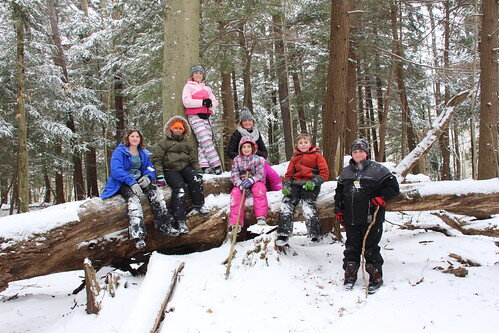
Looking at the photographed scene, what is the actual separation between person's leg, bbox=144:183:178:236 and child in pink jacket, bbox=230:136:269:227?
933mm

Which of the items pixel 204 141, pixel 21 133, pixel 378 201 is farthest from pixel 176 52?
pixel 21 133

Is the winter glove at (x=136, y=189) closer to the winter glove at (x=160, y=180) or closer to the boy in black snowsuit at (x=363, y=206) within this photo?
the winter glove at (x=160, y=180)

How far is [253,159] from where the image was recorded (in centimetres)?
552

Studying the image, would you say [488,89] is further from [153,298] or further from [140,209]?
[153,298]

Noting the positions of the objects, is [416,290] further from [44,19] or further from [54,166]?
[54,166]

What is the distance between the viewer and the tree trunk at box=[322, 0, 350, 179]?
618cm

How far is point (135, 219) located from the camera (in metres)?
4.62

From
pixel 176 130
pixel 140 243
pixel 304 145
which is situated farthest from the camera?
pixel 176 130

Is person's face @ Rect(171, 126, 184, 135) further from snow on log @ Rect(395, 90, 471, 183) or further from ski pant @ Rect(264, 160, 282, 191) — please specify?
snow on log @ Rect(395, 90, 471, 183)

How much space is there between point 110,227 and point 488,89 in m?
8.88

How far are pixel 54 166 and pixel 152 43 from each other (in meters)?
11.4

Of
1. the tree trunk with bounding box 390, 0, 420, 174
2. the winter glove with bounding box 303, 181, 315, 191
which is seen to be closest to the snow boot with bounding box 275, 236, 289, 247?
the winter glove with bounding box 303, 181, 315, 191

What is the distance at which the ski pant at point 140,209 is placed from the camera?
4.61m

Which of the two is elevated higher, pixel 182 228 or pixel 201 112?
pixel 201 112
